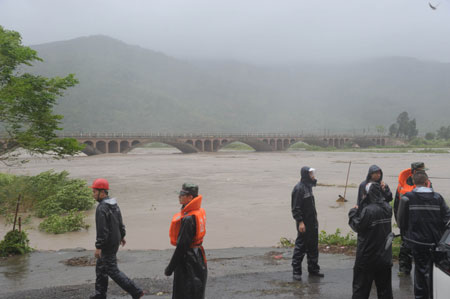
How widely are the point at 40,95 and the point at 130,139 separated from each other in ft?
211

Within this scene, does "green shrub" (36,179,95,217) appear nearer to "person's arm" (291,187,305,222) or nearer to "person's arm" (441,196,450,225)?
"person's arm" (291,187,305,222)

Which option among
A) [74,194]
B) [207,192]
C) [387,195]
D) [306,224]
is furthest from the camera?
[207,192]

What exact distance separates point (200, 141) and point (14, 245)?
78.4 metres

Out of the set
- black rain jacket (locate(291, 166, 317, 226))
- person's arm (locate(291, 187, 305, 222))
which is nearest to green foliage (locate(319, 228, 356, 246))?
black rain jacket (locate(291, 166, 317, 226))

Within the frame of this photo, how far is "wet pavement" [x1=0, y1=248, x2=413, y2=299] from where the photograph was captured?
5.75m

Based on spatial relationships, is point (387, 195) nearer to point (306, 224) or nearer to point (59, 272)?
point (306, 224)

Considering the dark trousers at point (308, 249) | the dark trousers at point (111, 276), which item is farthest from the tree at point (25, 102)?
the dark trousers at point (308, 249)

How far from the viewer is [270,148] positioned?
307 ft

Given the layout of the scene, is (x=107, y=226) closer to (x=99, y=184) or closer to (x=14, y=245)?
(x=99, y=184)

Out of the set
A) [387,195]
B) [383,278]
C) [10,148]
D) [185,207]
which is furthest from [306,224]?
[10,148]

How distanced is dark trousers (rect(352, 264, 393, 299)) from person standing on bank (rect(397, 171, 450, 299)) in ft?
1.45

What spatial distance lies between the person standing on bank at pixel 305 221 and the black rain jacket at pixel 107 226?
2820 mm

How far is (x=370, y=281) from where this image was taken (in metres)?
4.67

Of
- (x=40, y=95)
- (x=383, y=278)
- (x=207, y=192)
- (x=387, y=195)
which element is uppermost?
(x=40, y=95)
